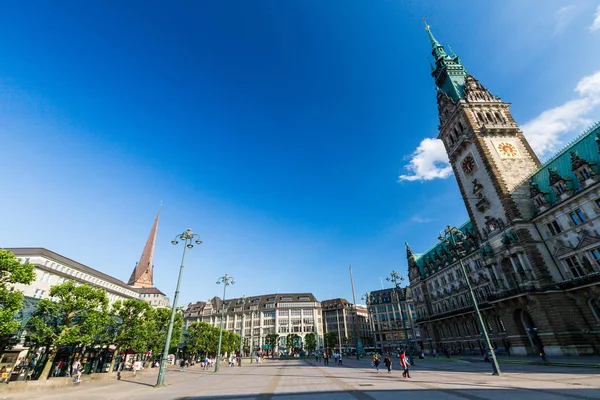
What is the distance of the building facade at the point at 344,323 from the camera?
121 metres

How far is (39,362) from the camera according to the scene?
27.0 metres

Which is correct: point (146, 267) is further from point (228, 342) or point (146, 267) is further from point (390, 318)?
point (390, 318)

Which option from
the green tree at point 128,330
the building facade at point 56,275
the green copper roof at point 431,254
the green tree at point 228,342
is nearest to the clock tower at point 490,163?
the green copper roof at point 431,254

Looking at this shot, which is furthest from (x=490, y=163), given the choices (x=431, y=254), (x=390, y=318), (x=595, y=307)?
(x=390, y=318)

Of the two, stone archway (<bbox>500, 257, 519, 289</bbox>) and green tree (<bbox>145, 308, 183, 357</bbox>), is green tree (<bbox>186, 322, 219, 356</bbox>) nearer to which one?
green tree (<bbox>145, 308, 183, 357</bbox>)

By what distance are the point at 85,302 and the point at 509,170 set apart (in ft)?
196

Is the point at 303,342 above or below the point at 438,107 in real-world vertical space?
below

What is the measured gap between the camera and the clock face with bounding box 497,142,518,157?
46.9m

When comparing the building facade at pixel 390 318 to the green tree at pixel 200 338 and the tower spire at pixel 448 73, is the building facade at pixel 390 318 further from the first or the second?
the tower spire at pixel 448 73

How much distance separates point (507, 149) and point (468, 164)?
618 cm

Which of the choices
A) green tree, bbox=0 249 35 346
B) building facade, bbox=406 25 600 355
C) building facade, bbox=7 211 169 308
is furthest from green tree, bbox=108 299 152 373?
building facade, bbox=406 25 600 355

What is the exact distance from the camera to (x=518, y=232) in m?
39.3

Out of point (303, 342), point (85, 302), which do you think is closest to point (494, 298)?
point (85, 302)

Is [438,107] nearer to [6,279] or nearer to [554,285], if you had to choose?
[554,285]
